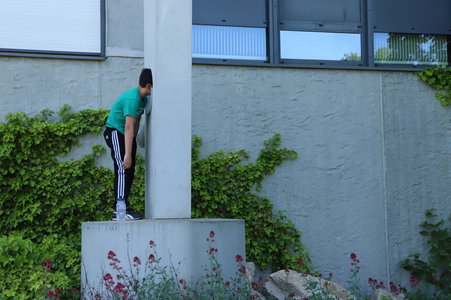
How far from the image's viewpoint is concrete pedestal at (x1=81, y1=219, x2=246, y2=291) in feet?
14.6

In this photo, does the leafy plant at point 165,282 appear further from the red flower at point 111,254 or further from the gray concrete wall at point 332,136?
the gray concrete wall at point 332,136

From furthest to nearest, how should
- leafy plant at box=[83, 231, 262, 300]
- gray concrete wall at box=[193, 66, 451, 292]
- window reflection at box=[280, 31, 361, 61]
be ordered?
window reflection at box=[280, 31, 361, 61], gray concrete wall at box=[193, 66, 451, 292], leafy plant at box=[83, 231, 262, 300]

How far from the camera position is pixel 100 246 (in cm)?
455

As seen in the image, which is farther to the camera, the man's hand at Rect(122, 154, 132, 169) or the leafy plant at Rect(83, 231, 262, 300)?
the man's hand at Rect(122, 154, 132, 169)

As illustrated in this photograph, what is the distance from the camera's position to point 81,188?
6.69 metres

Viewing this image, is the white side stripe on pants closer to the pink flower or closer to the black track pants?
the black track pants

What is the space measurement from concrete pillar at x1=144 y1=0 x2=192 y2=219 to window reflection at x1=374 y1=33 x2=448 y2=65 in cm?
353

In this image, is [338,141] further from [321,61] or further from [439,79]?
[439,79]

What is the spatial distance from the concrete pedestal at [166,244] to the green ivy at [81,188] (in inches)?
62.3

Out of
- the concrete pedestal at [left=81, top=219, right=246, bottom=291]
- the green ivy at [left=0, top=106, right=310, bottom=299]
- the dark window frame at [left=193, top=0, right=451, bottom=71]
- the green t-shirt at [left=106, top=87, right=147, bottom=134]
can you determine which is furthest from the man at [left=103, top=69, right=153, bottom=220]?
the dark window frame at [left=193, top=0, right=451, bottom=71]

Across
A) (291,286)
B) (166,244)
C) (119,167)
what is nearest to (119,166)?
(119,167)

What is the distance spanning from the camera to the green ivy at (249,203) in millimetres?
6863

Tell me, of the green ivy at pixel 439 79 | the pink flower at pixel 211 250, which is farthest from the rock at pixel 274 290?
the green ivy at pixel 439 79

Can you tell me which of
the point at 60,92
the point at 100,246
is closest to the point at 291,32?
the point at 60,92
